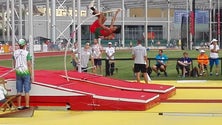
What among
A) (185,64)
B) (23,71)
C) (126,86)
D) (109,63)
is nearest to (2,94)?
(23,71)

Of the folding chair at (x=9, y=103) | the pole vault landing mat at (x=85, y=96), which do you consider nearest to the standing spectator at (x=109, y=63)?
the pole vault landing mat at (x=85, y=96)

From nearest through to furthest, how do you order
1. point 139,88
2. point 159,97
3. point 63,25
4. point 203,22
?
point 159,97 → point 139,88 → point 203,22 → point 63,25

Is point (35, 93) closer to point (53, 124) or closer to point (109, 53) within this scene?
point (53, 124)

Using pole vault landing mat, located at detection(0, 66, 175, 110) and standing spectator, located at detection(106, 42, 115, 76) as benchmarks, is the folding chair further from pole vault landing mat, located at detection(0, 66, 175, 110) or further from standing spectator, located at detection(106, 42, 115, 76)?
standing spectator, located at detection(106, 42, 115, 76)

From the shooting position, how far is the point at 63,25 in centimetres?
7388

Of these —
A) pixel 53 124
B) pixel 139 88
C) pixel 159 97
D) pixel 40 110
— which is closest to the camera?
pixel 53 124

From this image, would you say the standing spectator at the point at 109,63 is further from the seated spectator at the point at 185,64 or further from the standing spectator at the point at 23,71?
the standing spectator at the point at 23,71

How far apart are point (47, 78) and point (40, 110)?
Result: 4.97ft

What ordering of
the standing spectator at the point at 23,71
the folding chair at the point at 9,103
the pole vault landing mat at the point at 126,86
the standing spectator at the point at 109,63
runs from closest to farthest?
1. the folding chair at the point at 9,103
2. the standing spectator at the point at 23,71
3. the pole vault landing mat at the point at 126,86
4. the standing spectator at the point at 109,63

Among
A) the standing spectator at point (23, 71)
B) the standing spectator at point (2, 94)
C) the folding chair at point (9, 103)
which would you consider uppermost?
the standing spectator at point (23, 71)

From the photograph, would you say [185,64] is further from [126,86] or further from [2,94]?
[2,94]

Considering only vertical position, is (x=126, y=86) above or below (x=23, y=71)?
below

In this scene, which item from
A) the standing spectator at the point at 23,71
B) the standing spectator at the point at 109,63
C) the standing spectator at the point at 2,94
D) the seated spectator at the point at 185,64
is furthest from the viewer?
the standing spectator at the point at 109,63

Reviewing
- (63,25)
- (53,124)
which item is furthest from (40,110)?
(63,25)
